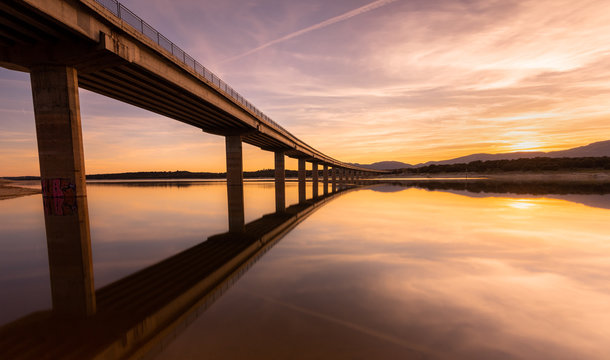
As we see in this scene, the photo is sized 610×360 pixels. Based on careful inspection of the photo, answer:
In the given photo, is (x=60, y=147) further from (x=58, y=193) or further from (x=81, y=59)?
(x=81, y=59)

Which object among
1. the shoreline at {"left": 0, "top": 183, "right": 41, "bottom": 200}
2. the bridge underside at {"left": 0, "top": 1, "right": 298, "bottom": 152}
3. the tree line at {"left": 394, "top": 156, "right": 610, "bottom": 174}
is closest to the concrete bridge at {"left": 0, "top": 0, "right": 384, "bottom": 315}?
the bridge underside at {"left": 0, "top": 1, "right": 298, "bottom": 152}

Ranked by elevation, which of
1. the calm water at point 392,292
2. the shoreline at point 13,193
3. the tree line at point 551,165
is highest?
the tree line at point 551,165

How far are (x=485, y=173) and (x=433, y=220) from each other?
533 feet

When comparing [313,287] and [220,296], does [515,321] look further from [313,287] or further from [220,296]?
[220,296]

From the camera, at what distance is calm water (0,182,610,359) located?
15.5 ft

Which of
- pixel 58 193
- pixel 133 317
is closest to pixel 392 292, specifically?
pixel 133 317

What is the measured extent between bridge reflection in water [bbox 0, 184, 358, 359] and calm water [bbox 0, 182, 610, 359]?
1.80 feet

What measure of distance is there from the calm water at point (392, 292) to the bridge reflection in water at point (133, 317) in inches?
21.5

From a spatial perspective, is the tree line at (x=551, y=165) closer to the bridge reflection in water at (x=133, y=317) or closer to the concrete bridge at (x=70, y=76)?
the concrete bridge at (x=70, y=76)

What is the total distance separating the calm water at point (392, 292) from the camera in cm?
471

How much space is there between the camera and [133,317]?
5875 mm

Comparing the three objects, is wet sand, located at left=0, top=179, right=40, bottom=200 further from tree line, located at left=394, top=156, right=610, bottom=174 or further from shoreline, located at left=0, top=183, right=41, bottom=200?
tree line, located at left=394, top=156, right=610, bottom=174

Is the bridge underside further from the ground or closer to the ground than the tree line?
further from the ground

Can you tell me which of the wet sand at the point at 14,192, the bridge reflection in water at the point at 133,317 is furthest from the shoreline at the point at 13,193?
the bridge reflection in water at the point at 133,317
